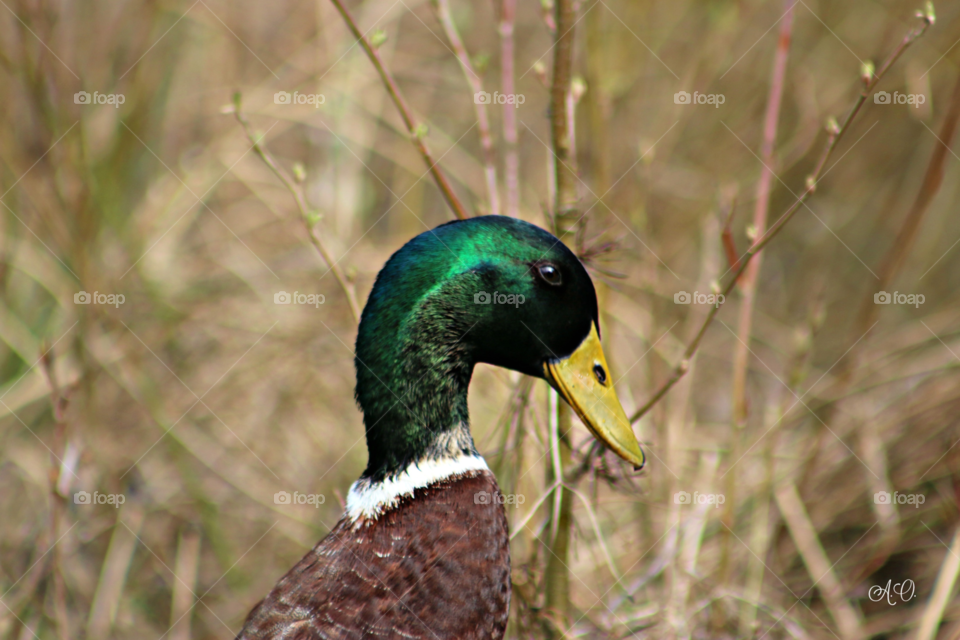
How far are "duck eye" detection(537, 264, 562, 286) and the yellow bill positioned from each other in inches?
5.6

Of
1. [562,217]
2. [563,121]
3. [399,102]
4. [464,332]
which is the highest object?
[399,102]

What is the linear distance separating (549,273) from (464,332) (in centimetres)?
20

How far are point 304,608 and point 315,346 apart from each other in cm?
182

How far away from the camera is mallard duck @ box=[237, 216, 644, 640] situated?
1560mm

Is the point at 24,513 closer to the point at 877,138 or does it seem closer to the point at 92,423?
the point at 92,423

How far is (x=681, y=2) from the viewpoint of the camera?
3.78m

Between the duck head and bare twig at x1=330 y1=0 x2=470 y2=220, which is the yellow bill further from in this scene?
bare twig at x1=330 y1=0 x2=470 y2=220

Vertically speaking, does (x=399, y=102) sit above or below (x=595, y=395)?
above

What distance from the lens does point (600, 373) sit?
1.69 m

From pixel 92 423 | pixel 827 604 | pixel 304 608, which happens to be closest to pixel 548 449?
pixel 304 608

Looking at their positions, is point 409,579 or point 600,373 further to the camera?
point 600,373
